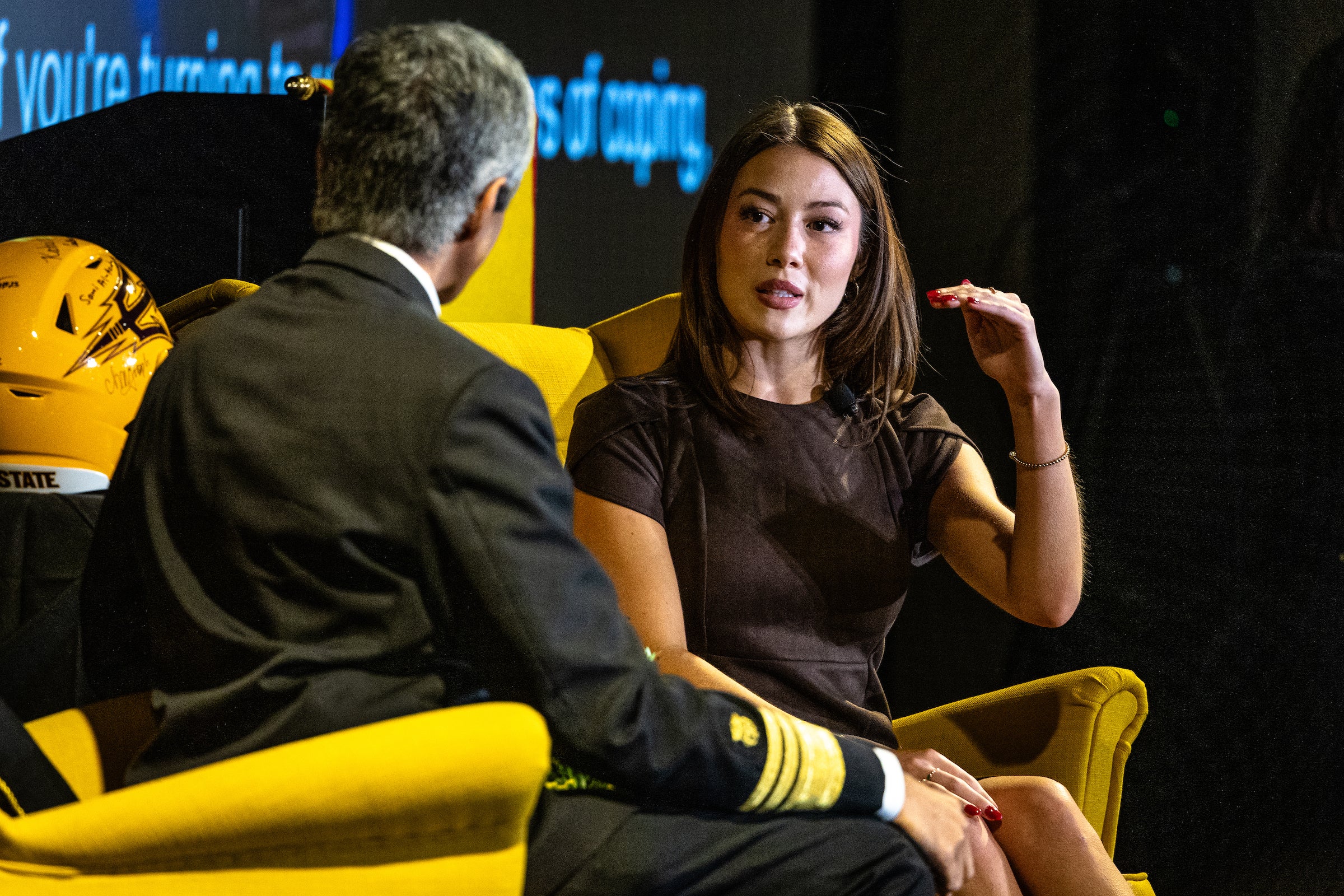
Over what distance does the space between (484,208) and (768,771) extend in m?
0.52

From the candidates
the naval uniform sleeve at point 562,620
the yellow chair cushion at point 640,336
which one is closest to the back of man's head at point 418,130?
the naval uniform sleeve at point 562,620

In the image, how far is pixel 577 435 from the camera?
1548mm

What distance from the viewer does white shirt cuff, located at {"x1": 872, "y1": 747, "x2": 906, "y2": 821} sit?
101cm

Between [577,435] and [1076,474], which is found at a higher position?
[577,435]

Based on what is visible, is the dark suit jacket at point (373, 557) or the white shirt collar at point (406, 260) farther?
the white shirt collar at point (406, 260)

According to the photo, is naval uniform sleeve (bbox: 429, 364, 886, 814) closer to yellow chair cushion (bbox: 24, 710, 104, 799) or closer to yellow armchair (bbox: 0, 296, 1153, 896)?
yellow armchair (bbox: 0, 296, 1153, 896)

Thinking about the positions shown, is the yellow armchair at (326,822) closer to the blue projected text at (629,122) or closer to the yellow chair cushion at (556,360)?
the yellow chair cushion at (556,360)

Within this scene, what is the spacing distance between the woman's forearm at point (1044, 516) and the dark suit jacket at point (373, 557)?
0.71 meters

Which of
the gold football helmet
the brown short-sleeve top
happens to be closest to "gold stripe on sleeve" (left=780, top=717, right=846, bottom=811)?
the brown short-sleeve top

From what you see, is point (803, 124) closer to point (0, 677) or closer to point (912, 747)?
Result: point (912, 747)

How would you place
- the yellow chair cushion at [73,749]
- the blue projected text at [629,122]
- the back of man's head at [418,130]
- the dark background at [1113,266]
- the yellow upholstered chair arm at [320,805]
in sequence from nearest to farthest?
the yellow upholstered chair arm at [320,805], the back of man's head at [418,130], the yellow chair cushion at [73,749], the dark background at [1113,266], the blue projected text at [629,122]

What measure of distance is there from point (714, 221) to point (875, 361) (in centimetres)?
30

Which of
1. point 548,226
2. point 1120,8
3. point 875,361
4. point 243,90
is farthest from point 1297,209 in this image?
point 243,90

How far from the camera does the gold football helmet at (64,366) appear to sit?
1392mm
